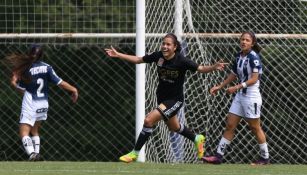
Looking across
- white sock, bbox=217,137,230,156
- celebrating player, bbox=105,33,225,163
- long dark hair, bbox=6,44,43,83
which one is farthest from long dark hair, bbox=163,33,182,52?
long dark hair, bbox=6,44,43,83

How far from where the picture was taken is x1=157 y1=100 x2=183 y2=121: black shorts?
15.2m

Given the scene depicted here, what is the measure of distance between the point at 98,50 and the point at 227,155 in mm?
3440

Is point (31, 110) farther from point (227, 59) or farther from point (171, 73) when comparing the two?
point (227, 59)

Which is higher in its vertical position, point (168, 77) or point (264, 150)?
point (168, 77)

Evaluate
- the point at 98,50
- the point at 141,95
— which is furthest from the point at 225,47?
the point at 98,50

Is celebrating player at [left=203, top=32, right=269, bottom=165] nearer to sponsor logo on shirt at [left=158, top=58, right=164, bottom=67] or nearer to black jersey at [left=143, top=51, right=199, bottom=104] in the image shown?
black jersey at [left=143, top=51, right=199, bottom=104]

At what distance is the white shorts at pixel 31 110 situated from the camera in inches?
661

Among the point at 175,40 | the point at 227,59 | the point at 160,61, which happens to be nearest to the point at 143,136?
the point at 160,61

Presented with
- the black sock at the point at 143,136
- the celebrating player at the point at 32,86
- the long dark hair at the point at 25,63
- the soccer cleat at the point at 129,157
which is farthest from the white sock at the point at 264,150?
the long dark hair at the point at 25,63

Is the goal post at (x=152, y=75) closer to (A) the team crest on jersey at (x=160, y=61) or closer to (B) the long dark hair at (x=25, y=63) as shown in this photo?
(B) the long dark hair at (x=25, y=63)

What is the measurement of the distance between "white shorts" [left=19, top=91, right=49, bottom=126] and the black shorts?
86.9 inches

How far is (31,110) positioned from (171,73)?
234cm

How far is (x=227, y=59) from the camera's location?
17.7 meters

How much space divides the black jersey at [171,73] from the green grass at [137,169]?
0.87 metres
